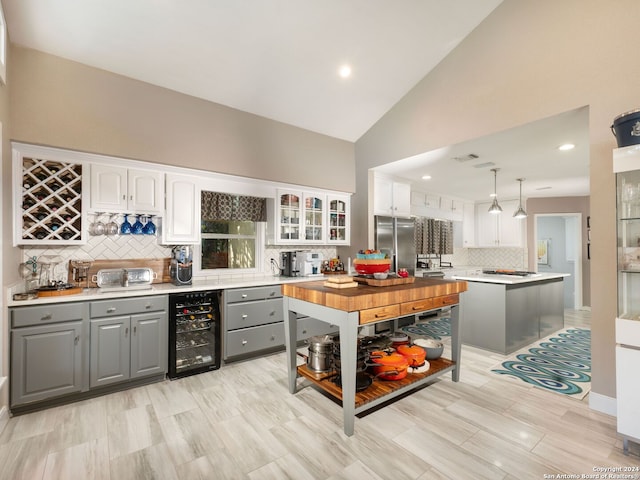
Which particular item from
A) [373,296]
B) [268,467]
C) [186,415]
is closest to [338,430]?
[268,467]

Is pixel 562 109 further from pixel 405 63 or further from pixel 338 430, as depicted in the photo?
pixel 338 430

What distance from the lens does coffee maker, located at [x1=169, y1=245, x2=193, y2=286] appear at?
11.3ft

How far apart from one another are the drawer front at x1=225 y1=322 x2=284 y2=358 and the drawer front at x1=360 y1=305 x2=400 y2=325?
1.92 meters

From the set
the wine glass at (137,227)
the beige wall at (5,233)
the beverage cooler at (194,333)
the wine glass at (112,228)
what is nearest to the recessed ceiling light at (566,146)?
the beverage cooler at (194,333)

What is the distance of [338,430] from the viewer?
229 cm

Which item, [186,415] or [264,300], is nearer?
[186,415]

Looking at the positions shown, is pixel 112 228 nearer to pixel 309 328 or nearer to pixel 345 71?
pixel 309 328

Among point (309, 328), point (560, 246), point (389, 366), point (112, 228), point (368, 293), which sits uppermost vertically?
point (112, 228)

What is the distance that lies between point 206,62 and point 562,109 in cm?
348

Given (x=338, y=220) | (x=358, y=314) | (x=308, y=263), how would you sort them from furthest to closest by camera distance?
(x=338, y=220) → (x=308, y=263) → (x=358, y=314)

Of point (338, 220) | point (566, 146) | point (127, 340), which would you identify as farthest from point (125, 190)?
point (566, 146)

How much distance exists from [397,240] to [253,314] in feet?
9.17

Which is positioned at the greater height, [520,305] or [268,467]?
[520,305]

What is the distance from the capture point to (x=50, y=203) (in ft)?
9.61
